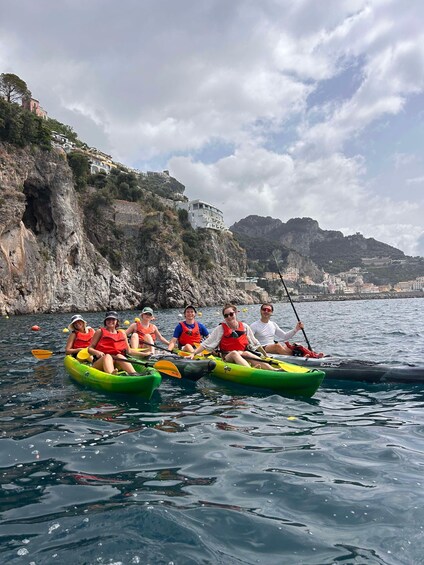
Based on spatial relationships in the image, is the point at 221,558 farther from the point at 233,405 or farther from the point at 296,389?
the point at 296,389

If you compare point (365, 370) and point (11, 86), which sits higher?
point (11, 86)

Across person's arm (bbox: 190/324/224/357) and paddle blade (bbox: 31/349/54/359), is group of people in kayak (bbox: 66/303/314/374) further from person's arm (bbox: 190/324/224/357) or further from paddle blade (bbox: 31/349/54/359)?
paddle blade (bbox: 31/349/54/359)

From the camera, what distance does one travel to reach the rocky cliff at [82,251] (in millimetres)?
42125

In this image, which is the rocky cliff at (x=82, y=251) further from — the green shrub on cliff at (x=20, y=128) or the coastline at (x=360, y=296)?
the coastline at (x=360, y=296)

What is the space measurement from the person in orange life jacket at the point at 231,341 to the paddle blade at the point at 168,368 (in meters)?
0.86

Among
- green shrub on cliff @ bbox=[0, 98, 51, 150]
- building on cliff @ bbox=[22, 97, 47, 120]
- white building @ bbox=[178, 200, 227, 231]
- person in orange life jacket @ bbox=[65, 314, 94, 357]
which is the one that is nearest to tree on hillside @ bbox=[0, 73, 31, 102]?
building on cliff @ bbox=[22, 97, 47, 120]

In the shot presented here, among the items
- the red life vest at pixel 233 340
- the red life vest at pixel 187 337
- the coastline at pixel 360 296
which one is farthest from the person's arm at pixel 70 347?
the coastline at pixel 360 296

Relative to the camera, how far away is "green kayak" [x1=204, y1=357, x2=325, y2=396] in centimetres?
819

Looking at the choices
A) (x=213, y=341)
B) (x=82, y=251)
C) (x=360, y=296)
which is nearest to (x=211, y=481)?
(x=213, y=341)

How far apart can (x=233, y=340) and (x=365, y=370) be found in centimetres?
302

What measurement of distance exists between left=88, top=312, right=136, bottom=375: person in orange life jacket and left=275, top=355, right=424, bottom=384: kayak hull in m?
4.04

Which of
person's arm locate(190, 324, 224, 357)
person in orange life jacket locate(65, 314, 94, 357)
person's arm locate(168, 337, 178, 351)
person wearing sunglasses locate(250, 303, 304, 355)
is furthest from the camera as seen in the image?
person wearing sunglasses locate(250, 303, 304, 355)

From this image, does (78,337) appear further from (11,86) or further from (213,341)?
(11,86)

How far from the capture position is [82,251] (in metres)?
54.5
